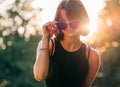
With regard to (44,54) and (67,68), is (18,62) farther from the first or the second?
(44,54)

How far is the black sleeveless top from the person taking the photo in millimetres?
3127

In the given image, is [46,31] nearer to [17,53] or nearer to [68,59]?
[68,59]

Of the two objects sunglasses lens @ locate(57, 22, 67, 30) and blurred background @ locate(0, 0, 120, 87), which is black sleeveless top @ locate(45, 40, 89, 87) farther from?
blurred background @ locate(0, 0, 120, 87)

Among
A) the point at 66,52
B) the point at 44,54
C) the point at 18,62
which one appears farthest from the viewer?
→ the point at 18,62

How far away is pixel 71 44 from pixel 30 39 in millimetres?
14786

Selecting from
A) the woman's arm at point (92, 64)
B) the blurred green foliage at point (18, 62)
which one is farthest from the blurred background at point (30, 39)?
the woman's arm at point (92, 64)

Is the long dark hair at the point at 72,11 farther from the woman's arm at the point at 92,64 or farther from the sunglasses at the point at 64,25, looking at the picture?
the woman's arm at the point at 92,64

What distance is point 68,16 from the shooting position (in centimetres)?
316

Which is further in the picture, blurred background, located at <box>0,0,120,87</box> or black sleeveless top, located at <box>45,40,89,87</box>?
blurred background, located at <box>0,0,120,87</box>

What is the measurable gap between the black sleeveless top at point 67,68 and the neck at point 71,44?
24 mm

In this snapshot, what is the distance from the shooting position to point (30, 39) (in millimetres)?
17922

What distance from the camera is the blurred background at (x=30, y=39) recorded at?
16.3m

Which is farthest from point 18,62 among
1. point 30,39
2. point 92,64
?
point 92,64

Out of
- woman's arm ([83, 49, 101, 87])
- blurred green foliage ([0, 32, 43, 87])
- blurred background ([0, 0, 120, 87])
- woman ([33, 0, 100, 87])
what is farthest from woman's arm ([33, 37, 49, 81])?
blurred green foliage ([0, 32, 43, 87])
